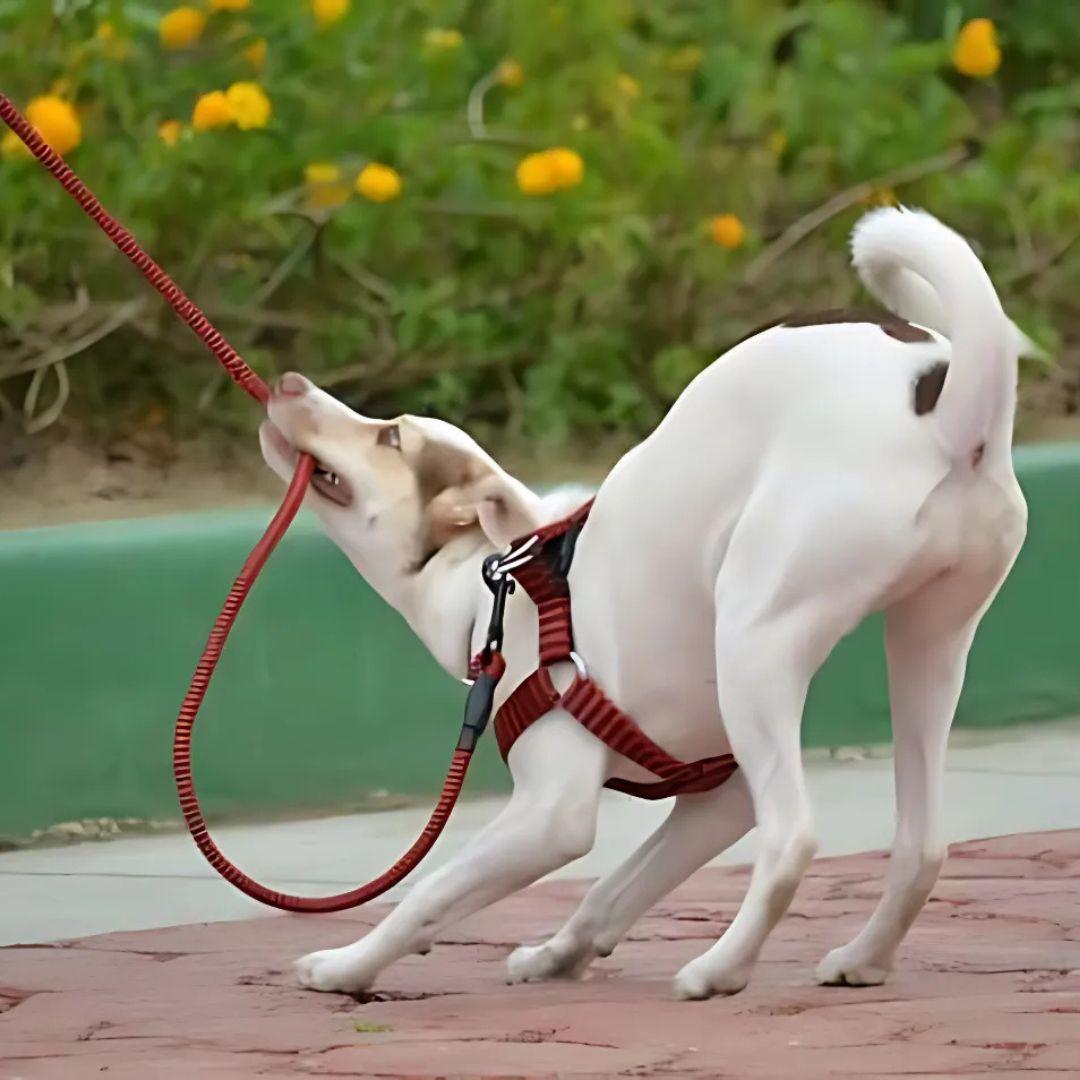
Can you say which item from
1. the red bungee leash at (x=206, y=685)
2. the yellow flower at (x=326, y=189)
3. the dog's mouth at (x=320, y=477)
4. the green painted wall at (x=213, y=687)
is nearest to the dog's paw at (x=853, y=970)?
the red bungee leash at (x=206, y=685)

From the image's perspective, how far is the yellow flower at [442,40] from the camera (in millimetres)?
5273

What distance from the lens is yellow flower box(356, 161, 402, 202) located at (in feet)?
16.4

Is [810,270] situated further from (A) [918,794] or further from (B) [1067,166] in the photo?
(A) [918,794]

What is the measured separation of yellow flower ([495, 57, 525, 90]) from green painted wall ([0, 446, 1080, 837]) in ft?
4.22

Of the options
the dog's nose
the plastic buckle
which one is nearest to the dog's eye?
the dog's nose

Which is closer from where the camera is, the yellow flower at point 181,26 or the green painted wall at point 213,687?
the green painted wall at point 213,687

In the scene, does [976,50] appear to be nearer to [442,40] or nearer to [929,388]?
[442,40]

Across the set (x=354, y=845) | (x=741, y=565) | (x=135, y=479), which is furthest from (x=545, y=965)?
(x=135, y=479)

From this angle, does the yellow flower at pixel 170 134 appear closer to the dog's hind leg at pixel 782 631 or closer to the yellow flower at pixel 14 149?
the yellow flower at pixel 14 149

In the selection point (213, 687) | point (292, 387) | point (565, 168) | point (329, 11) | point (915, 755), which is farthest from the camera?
point (329, 11)

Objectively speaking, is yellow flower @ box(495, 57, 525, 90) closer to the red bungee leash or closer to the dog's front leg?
the red bungee leash

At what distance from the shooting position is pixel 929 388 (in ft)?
9.04

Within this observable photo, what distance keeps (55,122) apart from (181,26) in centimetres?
47

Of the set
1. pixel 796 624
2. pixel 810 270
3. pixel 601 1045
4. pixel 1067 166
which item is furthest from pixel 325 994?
pixel 1067 166
